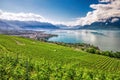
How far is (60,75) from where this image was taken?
175 ft

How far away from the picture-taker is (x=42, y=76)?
48.8 metres

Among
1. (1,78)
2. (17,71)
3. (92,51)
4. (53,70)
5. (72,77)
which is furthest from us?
(92,51)

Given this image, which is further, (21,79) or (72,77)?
(72,77)

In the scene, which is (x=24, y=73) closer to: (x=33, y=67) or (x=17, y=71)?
(x=17, y=71)

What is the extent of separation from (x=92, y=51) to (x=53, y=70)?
111440 millimetres

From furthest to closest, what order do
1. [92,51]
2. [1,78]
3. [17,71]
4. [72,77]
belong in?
1. [92,51]
2. [72,77]
3. [17,71]
4. [1,78]

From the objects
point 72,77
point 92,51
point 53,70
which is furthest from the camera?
point 92,51

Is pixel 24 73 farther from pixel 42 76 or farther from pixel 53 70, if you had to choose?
pixel 53 70

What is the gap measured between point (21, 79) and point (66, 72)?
1457 cm

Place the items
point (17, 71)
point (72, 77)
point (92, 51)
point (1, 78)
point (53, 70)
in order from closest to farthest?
point (1, 78)
point (17, 71)
point (72, 77)
point (53, 70)
point (92, 51)

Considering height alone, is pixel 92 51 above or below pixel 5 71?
below

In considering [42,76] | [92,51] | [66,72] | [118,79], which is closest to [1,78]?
[42,76]

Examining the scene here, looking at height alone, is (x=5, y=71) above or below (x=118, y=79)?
above

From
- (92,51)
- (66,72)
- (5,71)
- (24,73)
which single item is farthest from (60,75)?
(92,51)
